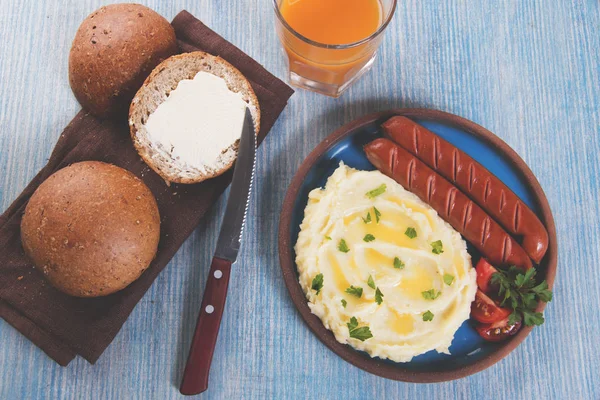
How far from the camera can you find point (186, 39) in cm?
320

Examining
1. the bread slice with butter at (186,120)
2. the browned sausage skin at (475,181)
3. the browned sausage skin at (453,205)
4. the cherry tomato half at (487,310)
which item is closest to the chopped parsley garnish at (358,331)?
the cherry tomato half at (487,310)

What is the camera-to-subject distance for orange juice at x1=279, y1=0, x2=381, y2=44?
2910mm

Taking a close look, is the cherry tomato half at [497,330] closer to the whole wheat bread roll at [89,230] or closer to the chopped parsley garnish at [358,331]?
the chopped parsley garnish at [358,331]

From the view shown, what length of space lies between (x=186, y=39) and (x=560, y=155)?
2.36 m

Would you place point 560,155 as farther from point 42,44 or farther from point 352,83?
point 42,44

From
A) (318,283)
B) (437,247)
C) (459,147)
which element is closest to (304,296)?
(318,283)

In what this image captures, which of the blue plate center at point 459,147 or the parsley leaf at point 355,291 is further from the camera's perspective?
the blue plate center at point 459,147

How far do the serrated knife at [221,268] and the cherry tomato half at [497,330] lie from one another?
1.40 meters

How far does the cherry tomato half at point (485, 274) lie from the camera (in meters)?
2.89

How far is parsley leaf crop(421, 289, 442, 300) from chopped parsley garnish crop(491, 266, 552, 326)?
31 centimetres

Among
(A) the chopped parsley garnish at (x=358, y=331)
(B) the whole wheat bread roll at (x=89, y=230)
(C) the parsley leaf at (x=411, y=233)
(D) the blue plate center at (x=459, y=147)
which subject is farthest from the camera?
(D) the blue plate center at (x=459, y=147)

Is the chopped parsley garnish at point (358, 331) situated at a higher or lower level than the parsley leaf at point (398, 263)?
lower

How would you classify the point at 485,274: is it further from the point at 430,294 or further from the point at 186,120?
the point at 186,120

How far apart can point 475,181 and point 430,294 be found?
0.65 m
